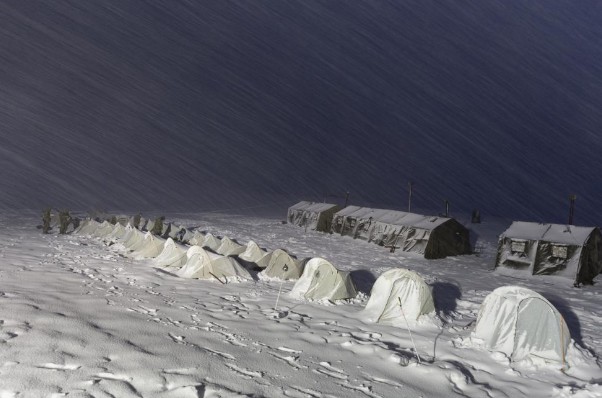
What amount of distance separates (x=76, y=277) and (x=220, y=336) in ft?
33.3

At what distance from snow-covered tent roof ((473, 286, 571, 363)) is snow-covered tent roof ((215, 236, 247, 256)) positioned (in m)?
16.8

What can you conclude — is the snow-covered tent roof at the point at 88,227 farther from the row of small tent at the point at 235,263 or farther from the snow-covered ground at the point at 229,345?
the snow-covered ground at the point at 229,345

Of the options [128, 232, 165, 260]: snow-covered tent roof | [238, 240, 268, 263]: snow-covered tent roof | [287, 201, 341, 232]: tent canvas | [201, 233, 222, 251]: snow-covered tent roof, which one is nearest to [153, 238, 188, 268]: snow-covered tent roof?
[128, 232, 165, 260]: snow-covered tent roof

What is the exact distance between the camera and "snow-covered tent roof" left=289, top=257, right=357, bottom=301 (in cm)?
1909

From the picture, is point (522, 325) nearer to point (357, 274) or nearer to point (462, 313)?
point (462, 313)

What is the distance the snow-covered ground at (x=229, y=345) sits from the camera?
964 centimetres

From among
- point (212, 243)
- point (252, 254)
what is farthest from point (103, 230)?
point (252, 254)

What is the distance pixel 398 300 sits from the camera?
16.6m

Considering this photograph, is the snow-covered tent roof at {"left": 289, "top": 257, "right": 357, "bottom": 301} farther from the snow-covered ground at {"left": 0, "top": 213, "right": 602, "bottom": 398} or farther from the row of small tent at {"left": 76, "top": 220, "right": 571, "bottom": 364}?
the snow-covered ground at {"left": 0, "top": 213, "right": 602, "bottom": 398}

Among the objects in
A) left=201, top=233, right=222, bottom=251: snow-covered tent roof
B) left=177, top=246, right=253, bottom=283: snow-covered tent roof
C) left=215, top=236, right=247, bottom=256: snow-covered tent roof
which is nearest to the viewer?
left=177, top=246, right=253, bottom=283: snow-covered tent roof

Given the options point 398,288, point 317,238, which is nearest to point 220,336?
point 398,288

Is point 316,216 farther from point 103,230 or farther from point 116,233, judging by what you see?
point 116,233

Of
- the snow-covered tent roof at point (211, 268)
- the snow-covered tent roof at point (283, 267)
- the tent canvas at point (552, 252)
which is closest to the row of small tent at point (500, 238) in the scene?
the tent canvas at point (552, 252)

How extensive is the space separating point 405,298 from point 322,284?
12.8 ft
